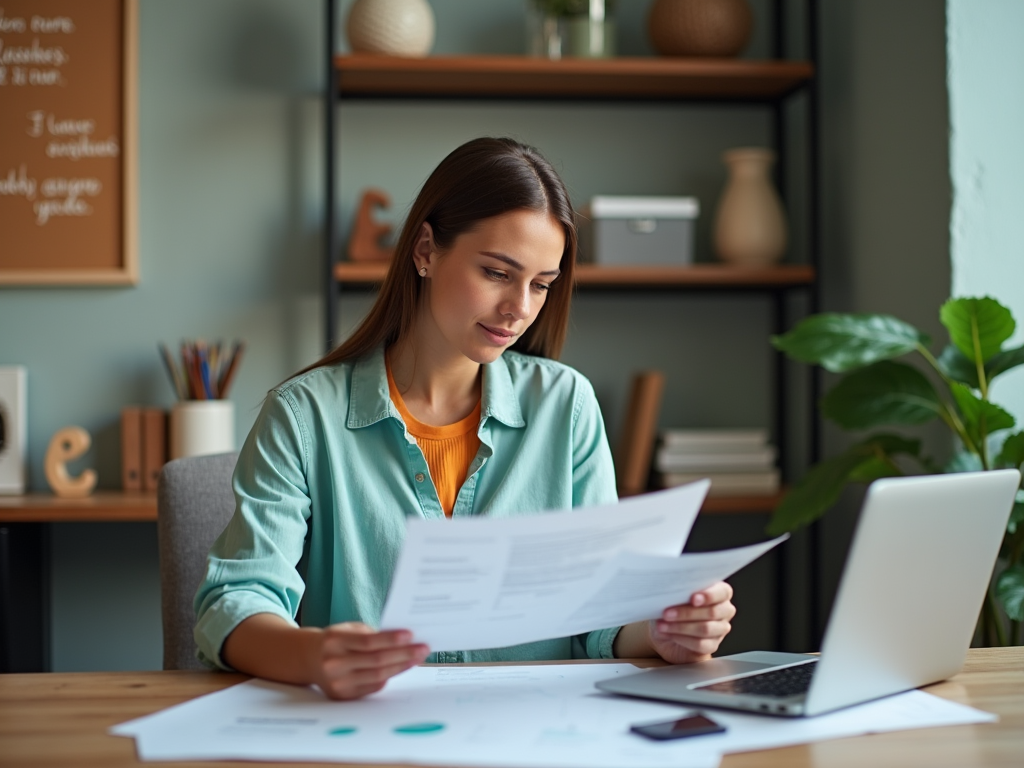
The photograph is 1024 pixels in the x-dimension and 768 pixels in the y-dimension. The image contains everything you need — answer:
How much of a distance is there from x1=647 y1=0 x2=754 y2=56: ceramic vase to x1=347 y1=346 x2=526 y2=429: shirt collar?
1.41 metres

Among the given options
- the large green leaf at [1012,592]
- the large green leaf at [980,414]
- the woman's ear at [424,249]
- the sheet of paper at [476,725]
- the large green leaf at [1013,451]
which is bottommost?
the large green leaf at [1012,592]

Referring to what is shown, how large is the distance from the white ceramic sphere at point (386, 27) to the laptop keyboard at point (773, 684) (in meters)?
1.85

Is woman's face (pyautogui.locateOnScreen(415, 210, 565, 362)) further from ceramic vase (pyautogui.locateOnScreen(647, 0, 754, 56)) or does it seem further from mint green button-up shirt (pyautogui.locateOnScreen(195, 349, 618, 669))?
ceramic vase (pyautogui.locateOnScreen(647, 0, 754, 56))

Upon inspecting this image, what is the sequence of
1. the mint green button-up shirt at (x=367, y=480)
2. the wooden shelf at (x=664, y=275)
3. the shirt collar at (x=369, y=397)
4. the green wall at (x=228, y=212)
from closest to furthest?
the mint green button-up shirt at (x=367, y=480)
the shirt collar at (x=369, y=397)
the wooden shelf at (x=664, y=275)
the green wall at (x=228, y=212)


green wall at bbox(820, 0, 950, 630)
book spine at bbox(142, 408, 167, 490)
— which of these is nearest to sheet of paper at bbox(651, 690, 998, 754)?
green wall at bbox(820, 0, 950, 630)

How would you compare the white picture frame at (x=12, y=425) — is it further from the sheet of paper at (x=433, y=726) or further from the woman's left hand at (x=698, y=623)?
the woman's left hand at (x=698, y=623)

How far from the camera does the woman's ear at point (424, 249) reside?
55.2 inches

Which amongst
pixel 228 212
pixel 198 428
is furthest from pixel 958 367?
pixel 228 212

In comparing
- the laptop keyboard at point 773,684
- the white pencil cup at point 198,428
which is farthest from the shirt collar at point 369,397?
the white pencil cup at point 198,428

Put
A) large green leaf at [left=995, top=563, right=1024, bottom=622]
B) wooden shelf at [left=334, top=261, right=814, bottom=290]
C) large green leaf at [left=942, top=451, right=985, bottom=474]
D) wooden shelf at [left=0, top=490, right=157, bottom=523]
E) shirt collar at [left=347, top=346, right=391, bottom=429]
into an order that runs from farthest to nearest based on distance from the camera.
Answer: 1. wooden shelf at [left=334, top=261, right=814, bottom=290]
2. wooden shelf at [left=0, top=490, right=157, bottom=523]
3. large green leaf at [left=942, top=451, right=985, bottom=474]
4. large green leaf at [left=995, top=563, right=1024, bottom=622]
5. shirt collar at [left=347, top=346, right=391, bottom=429]

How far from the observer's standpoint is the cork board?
Result: 263cm

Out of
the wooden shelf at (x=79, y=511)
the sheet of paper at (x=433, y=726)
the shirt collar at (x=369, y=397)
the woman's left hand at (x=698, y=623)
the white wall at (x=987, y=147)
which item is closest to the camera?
the sheet of paper at (x=433, y=726)

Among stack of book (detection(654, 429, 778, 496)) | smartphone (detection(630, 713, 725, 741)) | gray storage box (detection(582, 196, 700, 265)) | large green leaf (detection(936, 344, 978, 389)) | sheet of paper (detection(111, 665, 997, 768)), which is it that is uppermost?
gray storage box (detection(582, 196, 700, 265))

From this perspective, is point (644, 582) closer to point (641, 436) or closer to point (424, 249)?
point (424, 249)
